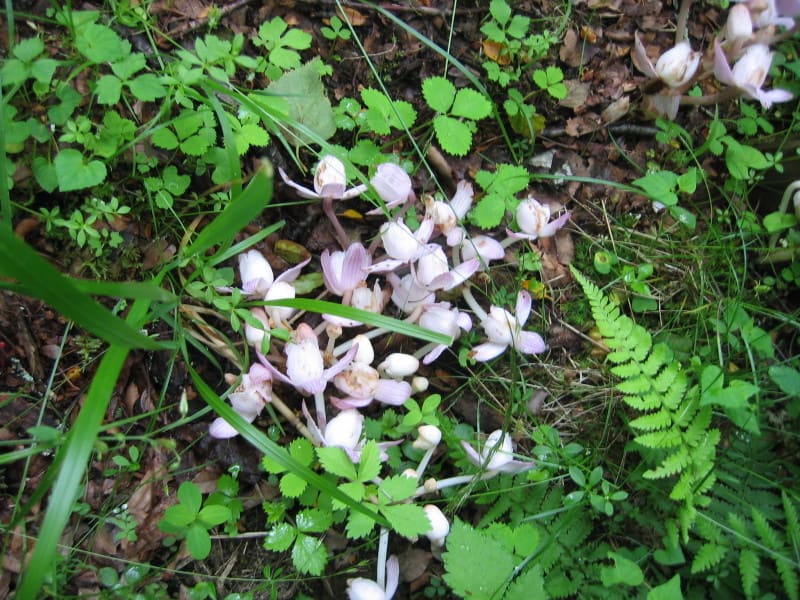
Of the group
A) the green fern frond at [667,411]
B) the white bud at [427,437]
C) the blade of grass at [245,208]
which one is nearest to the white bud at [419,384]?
the white bud at [427,437]

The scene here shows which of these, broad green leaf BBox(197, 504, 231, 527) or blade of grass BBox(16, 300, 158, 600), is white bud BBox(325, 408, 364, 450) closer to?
broad green leaf BBox(197, 504, 231, 527)

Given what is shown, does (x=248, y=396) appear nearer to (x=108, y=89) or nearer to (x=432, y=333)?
(x=432, y=333)

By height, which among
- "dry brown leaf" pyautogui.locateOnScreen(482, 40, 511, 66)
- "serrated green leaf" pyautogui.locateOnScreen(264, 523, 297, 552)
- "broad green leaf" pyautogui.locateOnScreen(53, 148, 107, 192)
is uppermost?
"dry brown leaf" pyautogui.locateOnScreen(482, 40, 511, 66)

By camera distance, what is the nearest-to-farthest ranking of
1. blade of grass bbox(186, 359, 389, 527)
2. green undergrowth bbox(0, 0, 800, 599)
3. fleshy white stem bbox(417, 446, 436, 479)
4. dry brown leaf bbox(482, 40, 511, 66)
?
blade of grass bbox(186, 359, 389, 527), green undergrowth bbox(0, 0, 800, 599), fleshy white stem bbox(417, 446, 436, 479), dry brown leaf bbox(482, 40, 511, 66)

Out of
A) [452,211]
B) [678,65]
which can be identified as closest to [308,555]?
[452,211]

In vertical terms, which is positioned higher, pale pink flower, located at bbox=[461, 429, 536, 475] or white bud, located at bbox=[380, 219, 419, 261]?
white bud, located at bbox=[380, 219, 419, 261]

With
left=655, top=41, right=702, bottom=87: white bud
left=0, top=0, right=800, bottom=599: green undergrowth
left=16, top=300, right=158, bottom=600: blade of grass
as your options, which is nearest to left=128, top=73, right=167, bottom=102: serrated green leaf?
left=0, top=0, right=800, bottom=599: green undergrowth
